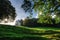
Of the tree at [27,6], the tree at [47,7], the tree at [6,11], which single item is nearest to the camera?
the tree at [27,6]

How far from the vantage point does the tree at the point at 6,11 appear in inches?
2766

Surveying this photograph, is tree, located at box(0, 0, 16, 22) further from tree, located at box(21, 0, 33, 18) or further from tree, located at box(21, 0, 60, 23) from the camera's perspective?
tree, located at box(21, 0, 33, 18)

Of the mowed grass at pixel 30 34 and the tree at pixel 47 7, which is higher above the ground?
the tree at pixel 47 7

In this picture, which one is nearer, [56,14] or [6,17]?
[56,14]

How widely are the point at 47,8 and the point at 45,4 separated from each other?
2.37 feet

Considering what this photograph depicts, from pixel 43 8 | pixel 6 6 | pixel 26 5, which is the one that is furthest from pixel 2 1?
pixel 26 5

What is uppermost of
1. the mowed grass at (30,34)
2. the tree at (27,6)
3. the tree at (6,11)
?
the tree at (6,11)

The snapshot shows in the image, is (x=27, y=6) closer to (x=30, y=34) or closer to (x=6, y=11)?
(x=30, y=34)

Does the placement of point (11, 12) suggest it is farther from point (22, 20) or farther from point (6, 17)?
point (22, 20)

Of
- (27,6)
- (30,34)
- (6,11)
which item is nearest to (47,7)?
(27,6)

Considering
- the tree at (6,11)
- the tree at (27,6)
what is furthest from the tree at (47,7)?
the tree at (6,11)

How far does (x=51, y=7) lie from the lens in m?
33.2

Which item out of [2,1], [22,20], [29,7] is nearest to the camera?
[29,7]

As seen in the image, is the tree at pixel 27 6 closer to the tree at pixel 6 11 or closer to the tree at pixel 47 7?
the tree at pixel 47 7
